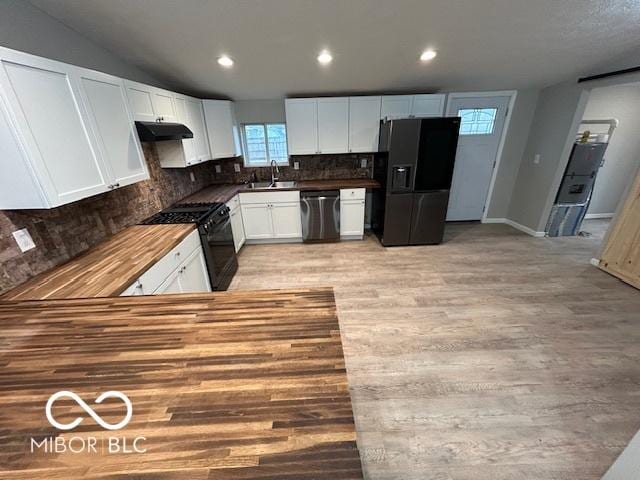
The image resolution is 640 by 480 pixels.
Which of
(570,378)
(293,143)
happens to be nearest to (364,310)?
(570,378)

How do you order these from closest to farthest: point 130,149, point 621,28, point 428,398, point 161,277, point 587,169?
point 428,398, point 161,277, point 130,149, point 621,28, point 587,169

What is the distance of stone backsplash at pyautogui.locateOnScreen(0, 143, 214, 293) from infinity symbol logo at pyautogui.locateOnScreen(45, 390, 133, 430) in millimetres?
1216

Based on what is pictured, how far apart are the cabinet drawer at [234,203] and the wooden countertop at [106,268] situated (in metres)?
1.17

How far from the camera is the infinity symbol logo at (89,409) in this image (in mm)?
667

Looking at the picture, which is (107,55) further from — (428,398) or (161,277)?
(428,398)

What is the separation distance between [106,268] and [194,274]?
2.37ft

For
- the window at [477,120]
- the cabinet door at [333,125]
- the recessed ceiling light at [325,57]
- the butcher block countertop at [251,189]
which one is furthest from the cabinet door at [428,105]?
the recessed ceiling light at [325,57]

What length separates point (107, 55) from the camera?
7.64ft

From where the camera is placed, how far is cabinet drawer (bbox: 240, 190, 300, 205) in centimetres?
371

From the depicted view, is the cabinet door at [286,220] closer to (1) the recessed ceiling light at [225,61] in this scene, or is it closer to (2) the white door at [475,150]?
(1) the recessed ceiling light at [225,61]

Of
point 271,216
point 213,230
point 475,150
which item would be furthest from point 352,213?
point 475,150

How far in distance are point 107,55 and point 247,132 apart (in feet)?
6.51

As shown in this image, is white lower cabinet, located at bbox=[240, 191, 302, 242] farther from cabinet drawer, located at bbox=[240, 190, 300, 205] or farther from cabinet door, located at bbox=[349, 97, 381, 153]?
cabinet door, located at bbox=[349, 97, 381, 153]

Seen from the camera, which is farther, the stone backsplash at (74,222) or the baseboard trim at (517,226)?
the baseboard trim at (517,226)
